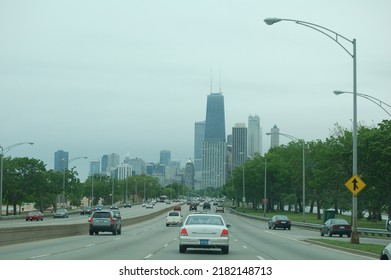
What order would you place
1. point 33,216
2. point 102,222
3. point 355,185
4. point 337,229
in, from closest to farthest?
1. point 355,185
2. point 102,222
3. point 337,229
4. point 33,216

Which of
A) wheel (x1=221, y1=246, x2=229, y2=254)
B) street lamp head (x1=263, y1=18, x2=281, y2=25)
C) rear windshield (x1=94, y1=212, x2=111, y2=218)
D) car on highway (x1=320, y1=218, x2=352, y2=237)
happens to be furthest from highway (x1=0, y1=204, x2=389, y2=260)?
car on highway (x1=320, y1=218, x2=352, y2=237)

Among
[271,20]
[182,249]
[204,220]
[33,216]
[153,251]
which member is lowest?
[33,216]

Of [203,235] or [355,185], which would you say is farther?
[355,185]

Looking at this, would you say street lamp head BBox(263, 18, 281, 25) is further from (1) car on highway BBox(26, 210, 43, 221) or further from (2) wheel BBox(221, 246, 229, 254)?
(1) car on highway BBox(26, 210, 43, 221)

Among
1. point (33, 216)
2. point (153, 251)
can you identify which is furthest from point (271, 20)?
point (33, 216)

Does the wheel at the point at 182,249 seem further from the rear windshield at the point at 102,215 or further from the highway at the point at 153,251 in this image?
the rear windshield at the point at 102,215

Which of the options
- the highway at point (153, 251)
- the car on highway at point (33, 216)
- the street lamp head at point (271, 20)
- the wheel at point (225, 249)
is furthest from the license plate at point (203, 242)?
the car on highway at point (33, 216)

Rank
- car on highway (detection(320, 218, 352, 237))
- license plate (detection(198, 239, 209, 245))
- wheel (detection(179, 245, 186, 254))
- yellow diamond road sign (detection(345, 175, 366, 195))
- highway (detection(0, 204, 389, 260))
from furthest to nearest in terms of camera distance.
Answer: car on highway (detection(320, 218, 352, 237)), yellow diamond road sign (detection(345, 175, 366, 195)), wheel (detection(179, 245, 186, 254)), license plate (detection(198, 239, 209, 245)), highway (detection(0, 204, 389, 260))

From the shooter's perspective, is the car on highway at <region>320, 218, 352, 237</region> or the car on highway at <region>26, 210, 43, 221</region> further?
the car on highway at <region>26, 210, 43, 221</region>

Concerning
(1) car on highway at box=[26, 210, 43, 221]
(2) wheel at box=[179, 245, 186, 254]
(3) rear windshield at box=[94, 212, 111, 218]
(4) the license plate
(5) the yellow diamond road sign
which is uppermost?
(5) the yellow diamond road sign

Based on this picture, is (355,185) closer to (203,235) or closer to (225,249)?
(225,249)

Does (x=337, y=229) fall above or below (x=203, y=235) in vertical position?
below

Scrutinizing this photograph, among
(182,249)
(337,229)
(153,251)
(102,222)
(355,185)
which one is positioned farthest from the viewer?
(337,229)

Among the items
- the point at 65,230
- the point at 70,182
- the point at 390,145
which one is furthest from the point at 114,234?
the point at 70,182
